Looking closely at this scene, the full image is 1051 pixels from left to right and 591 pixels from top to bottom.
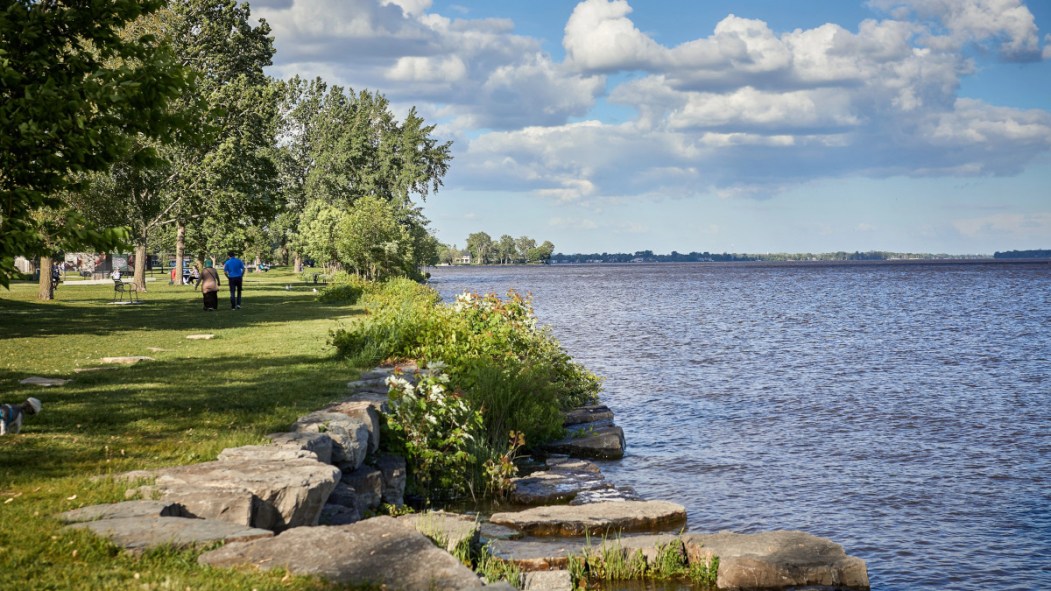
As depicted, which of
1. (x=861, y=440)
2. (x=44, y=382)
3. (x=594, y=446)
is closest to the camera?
(x=44, y=382)

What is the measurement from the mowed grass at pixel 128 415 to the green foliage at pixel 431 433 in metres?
1.16

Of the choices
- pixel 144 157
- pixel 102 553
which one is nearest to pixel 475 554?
pixel 102 553

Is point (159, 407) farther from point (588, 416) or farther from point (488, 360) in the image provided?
point (588, 416)

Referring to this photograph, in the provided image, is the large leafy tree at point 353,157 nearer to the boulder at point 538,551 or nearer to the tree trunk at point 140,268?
the tree trunk at point 140,268

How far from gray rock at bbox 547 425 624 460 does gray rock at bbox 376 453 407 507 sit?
4762 millimetres

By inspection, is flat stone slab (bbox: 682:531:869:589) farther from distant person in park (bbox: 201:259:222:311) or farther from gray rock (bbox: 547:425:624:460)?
distant person in park (bbox: 201:259:222:311)

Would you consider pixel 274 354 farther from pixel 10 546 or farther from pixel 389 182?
pixel 389 182

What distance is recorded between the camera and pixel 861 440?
59.1ft

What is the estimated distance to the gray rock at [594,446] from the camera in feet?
51.8

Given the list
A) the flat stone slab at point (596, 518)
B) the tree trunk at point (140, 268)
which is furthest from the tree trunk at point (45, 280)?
the flat stone slab at point (596, 518)

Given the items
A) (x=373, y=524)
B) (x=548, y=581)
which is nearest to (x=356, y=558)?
(x=373, y=524)

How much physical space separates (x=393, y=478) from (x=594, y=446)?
560cm

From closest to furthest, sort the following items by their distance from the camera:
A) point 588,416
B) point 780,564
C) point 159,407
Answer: point 780,564 → point 159,407 → point 588,416

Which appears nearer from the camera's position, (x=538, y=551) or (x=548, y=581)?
(x=548, y=581)
